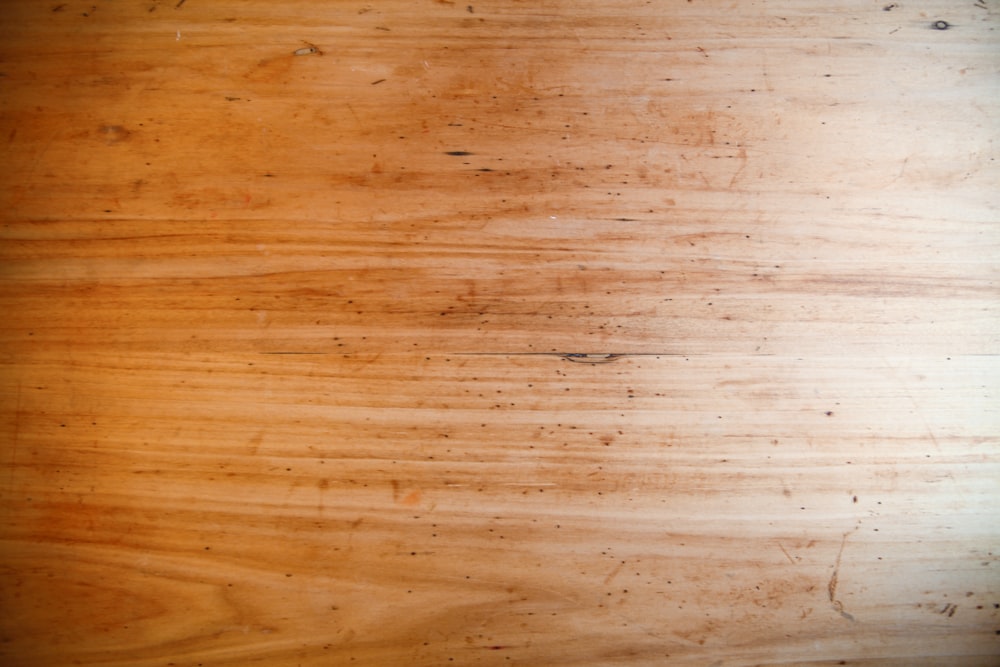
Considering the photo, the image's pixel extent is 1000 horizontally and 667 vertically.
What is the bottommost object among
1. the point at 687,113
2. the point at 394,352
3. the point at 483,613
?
the point at 483,613

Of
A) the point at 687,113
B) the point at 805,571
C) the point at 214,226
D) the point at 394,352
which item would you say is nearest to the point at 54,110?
the point at 214,226

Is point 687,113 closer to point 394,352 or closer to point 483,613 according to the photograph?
point 394,352

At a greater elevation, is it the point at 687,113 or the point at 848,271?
the point at 687,113

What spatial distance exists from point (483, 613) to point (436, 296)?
49 cm

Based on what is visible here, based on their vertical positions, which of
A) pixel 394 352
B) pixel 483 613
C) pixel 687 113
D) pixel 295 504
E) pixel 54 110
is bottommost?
pixel 483 613

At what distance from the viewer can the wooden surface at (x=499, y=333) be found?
0.94 meters

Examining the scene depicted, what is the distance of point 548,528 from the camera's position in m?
0.95

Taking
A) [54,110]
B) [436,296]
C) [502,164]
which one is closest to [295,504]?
[436,296]

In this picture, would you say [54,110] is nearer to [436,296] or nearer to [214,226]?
[214,226]

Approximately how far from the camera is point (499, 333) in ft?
3.18

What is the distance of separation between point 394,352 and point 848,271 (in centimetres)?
73

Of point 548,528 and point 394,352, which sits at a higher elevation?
point 394,352

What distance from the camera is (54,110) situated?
1.00m

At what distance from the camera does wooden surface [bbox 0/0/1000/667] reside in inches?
37.2
